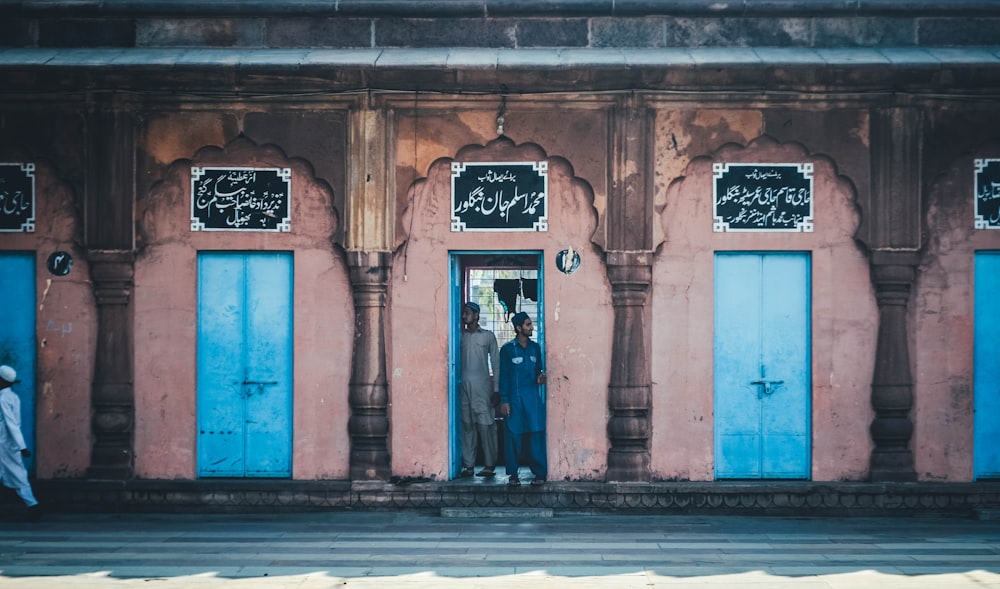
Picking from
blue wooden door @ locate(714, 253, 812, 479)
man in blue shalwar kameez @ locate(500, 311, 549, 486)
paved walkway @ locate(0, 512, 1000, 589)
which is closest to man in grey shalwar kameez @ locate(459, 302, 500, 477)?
man in blue shalwar kameez @ locate(500, 311, 549, 486)

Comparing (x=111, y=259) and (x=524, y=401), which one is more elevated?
(x=111, y=259)

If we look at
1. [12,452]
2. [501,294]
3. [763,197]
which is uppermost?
[763,197]

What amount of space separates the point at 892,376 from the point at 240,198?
20.5ft

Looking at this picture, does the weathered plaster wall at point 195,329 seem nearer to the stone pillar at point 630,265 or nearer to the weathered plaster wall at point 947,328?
the stone pillar at point 630,265

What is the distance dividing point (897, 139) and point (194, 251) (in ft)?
21.6

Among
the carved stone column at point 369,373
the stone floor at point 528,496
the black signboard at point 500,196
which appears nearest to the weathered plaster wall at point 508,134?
the black signboard at point 500,196

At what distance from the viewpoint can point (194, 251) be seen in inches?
396

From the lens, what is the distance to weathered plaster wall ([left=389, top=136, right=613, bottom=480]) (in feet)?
32.7

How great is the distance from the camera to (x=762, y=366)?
995cm

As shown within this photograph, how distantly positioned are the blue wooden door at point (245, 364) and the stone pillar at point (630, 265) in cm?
304

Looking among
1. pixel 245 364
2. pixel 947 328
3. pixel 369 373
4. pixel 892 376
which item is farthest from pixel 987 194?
pixel 245 364

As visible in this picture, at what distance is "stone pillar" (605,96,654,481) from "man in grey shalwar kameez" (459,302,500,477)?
119 centimetres

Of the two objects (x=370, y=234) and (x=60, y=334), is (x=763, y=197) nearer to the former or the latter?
(x=370, y=234)

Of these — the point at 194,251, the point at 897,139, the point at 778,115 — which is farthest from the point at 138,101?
the point at 897,139
